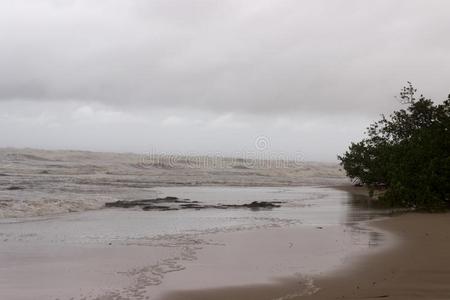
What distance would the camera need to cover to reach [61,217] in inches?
643

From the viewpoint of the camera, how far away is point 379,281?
738 centimetres

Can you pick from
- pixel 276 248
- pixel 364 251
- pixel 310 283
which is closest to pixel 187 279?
pixel 310 283

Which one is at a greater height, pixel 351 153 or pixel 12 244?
pixel 351 153

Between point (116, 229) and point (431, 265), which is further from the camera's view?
point (116, 229)

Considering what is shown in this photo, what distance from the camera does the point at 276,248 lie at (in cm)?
1064

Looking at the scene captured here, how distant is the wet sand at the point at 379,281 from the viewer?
668 cm

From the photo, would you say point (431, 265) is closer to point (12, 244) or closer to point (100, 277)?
point (100, 277)

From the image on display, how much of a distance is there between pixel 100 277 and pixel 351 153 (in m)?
30.2

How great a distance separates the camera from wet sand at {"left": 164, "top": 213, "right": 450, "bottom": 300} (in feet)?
21.9

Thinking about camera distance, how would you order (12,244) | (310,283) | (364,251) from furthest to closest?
(12,244) → (364,251) → (310,283)

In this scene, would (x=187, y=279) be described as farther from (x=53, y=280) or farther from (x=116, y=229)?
(x=116, y=229)

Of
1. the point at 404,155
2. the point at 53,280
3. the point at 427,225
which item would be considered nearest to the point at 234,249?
the point at 53,280

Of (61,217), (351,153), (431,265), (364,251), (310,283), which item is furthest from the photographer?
(351,153)

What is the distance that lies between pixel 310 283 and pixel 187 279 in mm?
1805
